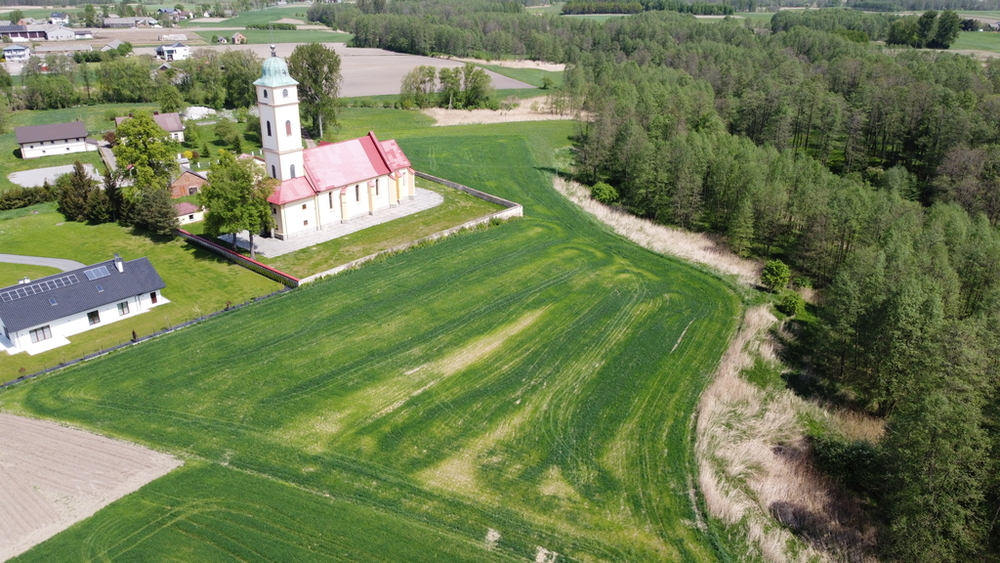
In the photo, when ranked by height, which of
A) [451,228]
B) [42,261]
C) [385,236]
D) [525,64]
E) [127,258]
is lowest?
[42,261]

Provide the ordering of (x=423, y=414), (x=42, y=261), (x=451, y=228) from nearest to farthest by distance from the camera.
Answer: (x=423, y=414) < (x=42, y=261) < (x=451, y=228)

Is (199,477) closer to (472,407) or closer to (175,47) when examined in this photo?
(472,407)

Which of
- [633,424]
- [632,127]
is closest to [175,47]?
[632,127]

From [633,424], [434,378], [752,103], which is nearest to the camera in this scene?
[633,424]

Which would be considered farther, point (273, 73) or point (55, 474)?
point (273, 73)

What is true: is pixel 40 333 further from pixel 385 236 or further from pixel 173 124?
pixel 173 124

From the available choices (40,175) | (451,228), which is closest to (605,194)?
(451,228)

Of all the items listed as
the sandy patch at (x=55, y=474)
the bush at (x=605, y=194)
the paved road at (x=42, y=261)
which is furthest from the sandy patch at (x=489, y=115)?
the sandy patch at (x=55, y=474)
